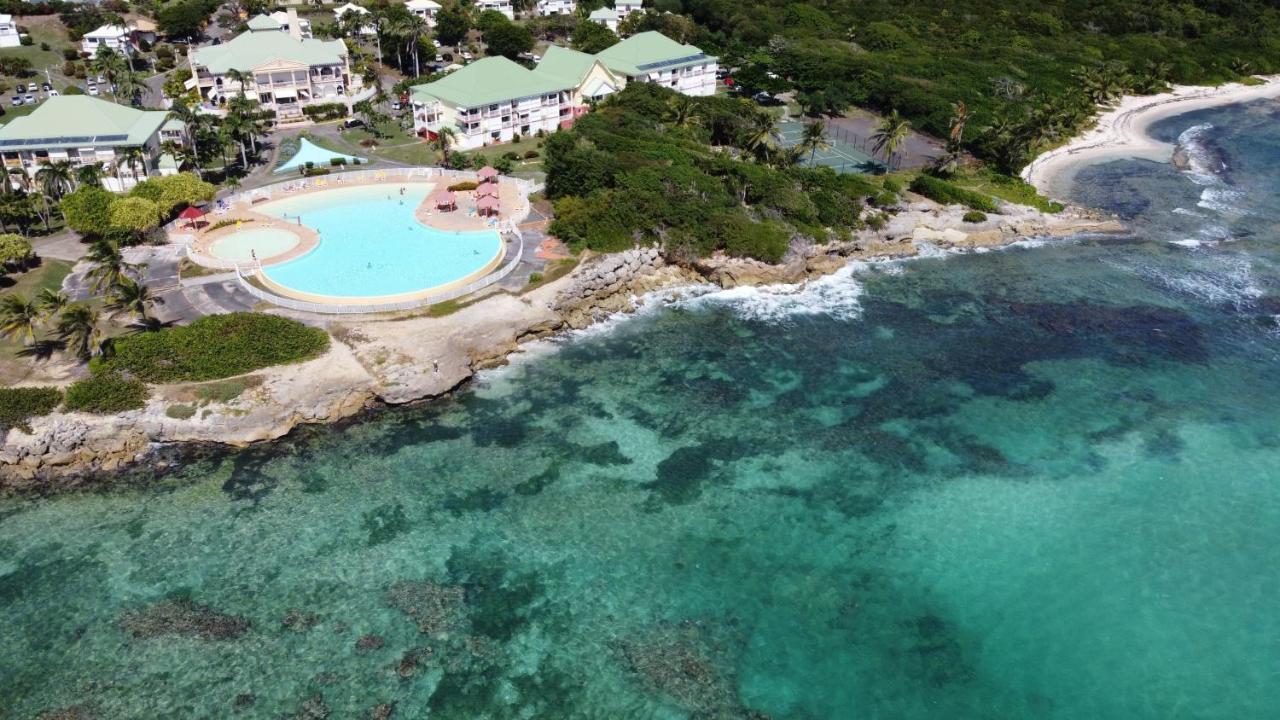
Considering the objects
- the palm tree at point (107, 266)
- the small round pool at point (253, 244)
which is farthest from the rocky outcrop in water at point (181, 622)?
the small round pool at point (253, 244)

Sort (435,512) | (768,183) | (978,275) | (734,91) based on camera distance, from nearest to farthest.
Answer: (435,512) → (978,275) → (768,183) → (734,91)

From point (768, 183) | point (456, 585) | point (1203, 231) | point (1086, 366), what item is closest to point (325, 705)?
point (456, 585)

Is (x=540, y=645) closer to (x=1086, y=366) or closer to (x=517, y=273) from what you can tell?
(x=517, y=273)

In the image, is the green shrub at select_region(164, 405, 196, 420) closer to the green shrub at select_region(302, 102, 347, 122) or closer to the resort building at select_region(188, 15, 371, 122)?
the resort building at select_region(188, 15, 371, 122)

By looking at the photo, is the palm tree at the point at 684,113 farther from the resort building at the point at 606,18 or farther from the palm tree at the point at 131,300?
the palm tree at the point at 131,300

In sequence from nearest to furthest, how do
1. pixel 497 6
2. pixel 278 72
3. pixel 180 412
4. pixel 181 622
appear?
pixel 181 622, pixel 180 412, pixel 278 72, pixel 497 6

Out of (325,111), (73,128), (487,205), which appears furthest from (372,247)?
(325,111)

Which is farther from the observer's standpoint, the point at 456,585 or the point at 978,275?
the point at 978,275

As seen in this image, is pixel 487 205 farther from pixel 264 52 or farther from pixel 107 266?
pixel 264 52
